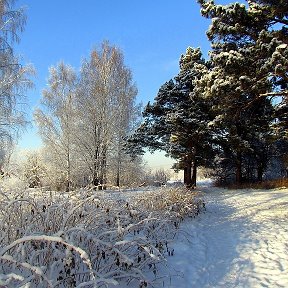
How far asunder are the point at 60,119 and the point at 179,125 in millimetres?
7021

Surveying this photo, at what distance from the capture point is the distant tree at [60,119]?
18969mm

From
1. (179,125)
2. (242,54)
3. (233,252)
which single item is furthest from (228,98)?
(179,125)

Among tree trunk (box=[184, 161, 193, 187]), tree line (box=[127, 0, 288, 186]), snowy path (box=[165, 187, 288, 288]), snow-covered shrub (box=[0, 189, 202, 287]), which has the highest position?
tree line (box=[127, 0, 288, 186])

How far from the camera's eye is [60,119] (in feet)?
63.6

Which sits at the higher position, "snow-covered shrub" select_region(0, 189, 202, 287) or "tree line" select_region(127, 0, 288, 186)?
"tree line" select_region(127, 0, 288, 186)

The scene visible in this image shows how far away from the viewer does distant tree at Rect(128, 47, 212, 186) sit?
781 inches

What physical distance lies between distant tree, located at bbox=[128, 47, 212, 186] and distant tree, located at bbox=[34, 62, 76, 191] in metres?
3.59

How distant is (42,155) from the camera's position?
66.8 feet

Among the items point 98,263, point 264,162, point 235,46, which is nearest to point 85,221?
point 98,263

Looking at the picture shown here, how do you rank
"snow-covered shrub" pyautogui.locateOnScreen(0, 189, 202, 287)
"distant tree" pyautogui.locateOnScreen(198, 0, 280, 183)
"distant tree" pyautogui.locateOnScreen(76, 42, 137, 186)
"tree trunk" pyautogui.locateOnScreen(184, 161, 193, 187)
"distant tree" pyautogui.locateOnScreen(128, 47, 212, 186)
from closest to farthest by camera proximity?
"snow-covered shrub" pyautogui.locateOnScreen(0, 189, 202, 287) < "distant tree" pyautogui.locateOnScreen(198, 0, 280, 183) < "distant tree" pyautogui.locateOnScreen(76, 42, 137, 186) < "distant tree" pyautogui.locateOnScreen(128, 47, 212, 186) < "tree trunk" pyautogui.locateOnScreen(184, 161, 193, 187)

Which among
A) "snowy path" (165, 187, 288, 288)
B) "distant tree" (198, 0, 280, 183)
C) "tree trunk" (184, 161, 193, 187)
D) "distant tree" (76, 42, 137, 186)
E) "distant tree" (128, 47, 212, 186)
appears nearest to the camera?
"snowy path" (165, 187, 288, 288)

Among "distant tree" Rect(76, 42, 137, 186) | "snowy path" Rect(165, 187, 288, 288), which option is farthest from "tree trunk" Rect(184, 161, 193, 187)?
"snowy path" Rect(165, 187, 288, 288)

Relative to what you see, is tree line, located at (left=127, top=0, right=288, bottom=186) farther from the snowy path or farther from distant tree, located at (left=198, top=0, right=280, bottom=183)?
the snowy path

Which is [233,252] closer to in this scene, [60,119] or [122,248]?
[122,248]
